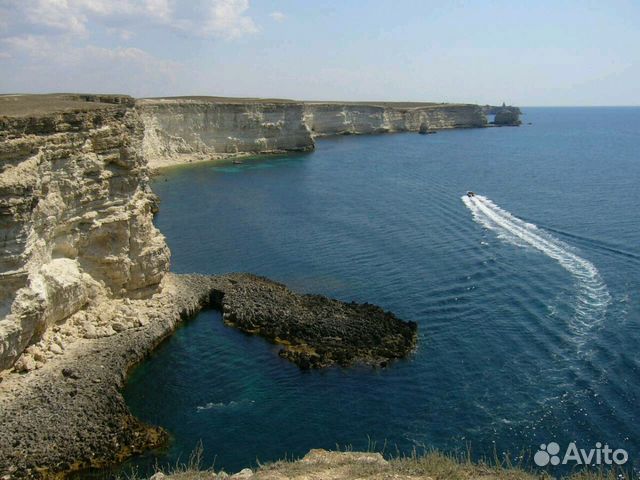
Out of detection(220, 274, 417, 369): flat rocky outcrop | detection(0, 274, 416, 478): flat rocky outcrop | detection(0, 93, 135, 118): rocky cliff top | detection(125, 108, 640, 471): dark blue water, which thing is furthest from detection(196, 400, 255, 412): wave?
detection(0, 93, 135, 118): rocky cliff top

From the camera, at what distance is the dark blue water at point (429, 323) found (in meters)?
20.7

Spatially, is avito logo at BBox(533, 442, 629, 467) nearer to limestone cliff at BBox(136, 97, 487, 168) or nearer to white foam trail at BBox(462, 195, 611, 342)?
white foam trail at BBox(462, 195, 611, 342)

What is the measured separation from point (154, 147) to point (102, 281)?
57.7m

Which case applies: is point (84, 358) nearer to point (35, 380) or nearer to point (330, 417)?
point (35, 380)

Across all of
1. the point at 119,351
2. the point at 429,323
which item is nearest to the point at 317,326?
the point at 429,323

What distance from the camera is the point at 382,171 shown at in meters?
77.4

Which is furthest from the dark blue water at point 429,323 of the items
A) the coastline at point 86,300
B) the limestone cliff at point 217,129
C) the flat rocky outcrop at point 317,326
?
the limestone cliff at point 217,129

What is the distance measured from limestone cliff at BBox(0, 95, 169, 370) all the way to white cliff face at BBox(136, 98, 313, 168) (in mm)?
51336

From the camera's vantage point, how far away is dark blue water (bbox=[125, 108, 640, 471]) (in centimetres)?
2069

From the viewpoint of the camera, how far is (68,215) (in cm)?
2550

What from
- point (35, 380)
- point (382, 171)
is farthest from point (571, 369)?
point (382, 171)

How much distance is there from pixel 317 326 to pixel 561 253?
1858cm

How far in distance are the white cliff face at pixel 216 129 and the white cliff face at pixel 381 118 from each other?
72.6 ft

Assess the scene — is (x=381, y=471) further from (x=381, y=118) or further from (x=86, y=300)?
(x=381, y=118)
